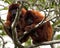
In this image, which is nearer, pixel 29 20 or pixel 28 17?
pixel 29 20

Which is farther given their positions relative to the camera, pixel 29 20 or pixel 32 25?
pixel 29 20

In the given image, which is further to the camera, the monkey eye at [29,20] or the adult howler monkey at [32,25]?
the monkey eye at [29,20]

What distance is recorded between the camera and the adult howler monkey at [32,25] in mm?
2980

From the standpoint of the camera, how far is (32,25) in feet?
9.62

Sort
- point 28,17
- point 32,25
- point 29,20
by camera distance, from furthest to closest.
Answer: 1. point 28,17
2. point 29,20
3. point 32,25

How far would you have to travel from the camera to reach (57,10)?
2213 mm

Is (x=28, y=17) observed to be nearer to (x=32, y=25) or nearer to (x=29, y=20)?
(x=29, y=20)

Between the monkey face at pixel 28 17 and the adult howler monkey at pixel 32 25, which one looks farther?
the monkey face at pixel 28 17

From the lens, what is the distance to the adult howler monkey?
2.98 meters

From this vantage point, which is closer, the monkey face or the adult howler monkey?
the adult howler monkey

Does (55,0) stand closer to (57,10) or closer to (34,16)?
(57,10)

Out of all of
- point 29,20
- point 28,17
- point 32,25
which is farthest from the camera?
point 28,17

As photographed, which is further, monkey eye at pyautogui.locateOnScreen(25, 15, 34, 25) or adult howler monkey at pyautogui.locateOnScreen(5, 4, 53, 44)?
monkey eye at pyautogui.locateOnScreen(25, 15, 34, 25)

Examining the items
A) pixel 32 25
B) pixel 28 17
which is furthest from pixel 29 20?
pixel 32 25
